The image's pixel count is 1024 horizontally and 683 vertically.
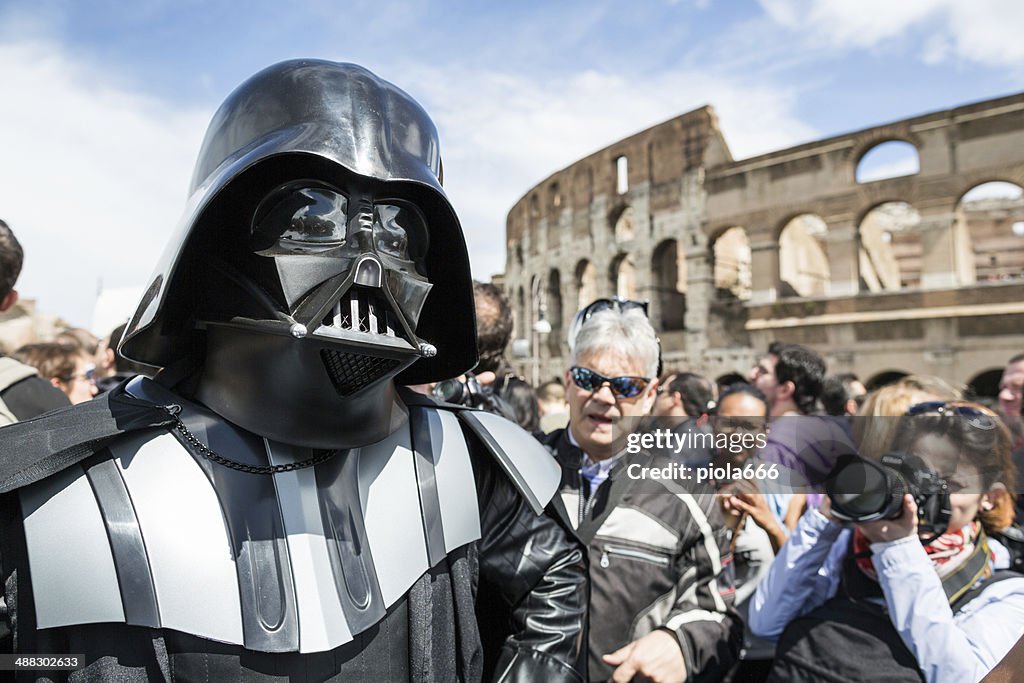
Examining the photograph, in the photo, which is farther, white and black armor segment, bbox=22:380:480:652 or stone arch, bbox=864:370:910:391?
stone arch, bbox=864:370:910:391

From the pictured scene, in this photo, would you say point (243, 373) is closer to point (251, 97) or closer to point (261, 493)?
point (261, 493)

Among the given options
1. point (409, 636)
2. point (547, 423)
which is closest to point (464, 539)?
point (409, 636)

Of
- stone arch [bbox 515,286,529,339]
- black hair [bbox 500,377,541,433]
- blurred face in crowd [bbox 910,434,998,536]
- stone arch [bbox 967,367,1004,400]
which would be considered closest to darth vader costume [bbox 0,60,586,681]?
blurred face in crowd [bbox 910,434,998,536]

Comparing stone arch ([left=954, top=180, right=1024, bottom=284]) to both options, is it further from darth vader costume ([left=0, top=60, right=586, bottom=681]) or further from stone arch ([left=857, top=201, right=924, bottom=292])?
darth vader costume ([left=0, top=60, right=586, bottom=681])

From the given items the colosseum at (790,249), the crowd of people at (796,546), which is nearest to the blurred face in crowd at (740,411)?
the crowd of people at (796,546)

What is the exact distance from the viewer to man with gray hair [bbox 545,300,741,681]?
6.71ft

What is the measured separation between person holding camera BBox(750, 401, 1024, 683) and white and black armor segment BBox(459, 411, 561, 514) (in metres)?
0.95

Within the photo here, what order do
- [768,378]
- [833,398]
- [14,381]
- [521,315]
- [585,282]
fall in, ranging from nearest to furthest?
[14,381], [768,378], [833,398], [585,282], [521,315]

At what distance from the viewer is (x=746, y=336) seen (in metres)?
18.3

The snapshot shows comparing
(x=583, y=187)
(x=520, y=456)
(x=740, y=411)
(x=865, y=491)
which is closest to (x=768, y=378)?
(x=740, y=411)

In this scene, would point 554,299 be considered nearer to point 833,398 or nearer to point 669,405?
point 833,398

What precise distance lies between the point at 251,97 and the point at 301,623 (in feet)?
3.42

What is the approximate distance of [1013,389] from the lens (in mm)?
4027

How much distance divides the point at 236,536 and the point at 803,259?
25525 millimetres
